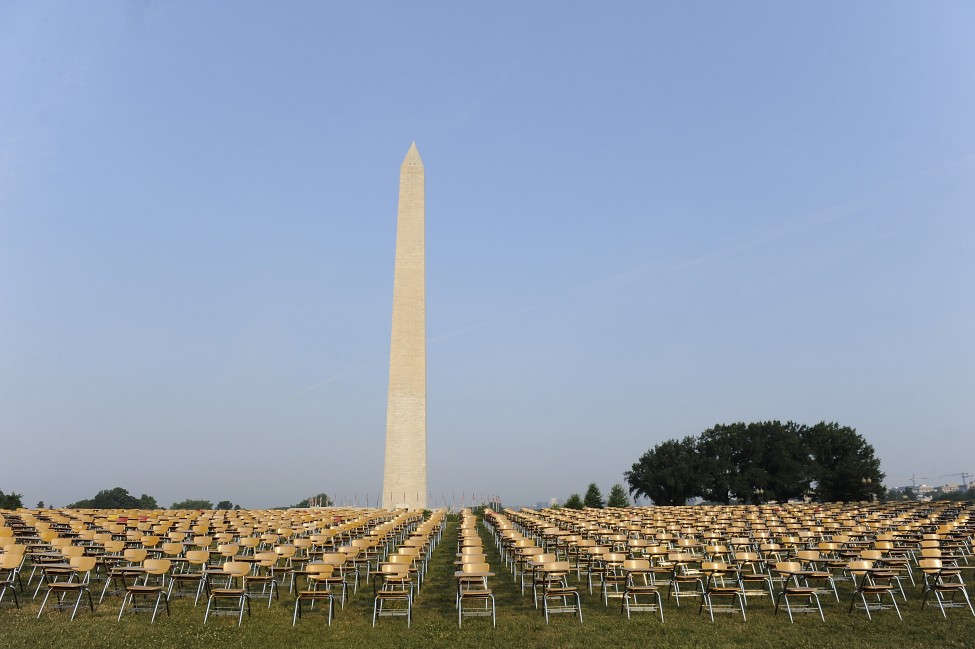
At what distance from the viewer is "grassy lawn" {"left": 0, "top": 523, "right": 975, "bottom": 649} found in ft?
28.2

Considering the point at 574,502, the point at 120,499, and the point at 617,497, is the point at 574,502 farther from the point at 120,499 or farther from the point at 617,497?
the point at 120,499

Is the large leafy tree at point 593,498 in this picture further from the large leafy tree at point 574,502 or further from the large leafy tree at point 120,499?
the large leafy tree at point 120,499

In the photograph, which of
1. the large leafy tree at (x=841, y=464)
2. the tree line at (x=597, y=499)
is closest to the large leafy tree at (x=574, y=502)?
the tree line at (x=597, y=499)

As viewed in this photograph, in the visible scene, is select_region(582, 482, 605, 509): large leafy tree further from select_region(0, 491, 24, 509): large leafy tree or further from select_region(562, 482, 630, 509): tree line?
select_region(0, 491, 24, 509): large leafy tree

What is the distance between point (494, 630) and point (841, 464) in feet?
148

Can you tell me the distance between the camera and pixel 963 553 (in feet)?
48.7

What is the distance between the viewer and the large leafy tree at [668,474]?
47.6 meters

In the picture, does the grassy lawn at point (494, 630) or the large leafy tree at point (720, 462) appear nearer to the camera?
the grassy lawn at point (494, 630)

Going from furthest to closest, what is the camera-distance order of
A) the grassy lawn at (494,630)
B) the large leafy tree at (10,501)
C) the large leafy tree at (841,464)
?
the large leafy tree at (841,464) → the large leafy tree at (10,501) → the grassy lawn at (494,630)

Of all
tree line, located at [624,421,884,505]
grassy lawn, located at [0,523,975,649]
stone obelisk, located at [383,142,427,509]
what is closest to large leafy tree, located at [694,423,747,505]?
tree line, located at [624,421,884,505]

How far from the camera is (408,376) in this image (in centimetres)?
3828

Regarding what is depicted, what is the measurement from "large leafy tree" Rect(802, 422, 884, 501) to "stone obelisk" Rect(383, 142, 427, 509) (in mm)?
28172

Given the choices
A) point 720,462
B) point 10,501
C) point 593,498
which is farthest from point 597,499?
point 10,501

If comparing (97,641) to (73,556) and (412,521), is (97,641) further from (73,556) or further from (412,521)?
(412,521)
